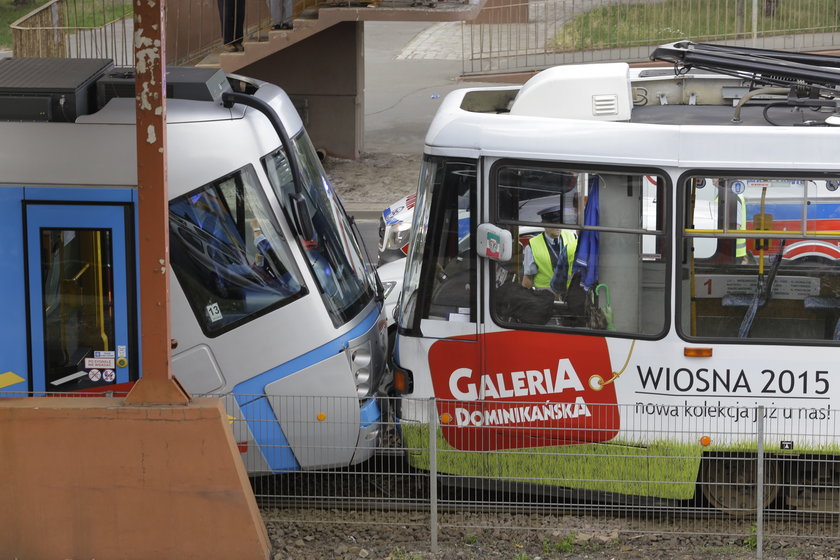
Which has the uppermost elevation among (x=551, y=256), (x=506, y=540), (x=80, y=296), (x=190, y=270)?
(x=551, y=256)

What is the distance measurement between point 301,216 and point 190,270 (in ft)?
2.65

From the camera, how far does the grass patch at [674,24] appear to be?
2161 centimetres

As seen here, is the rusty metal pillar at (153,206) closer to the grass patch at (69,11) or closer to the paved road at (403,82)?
the grass patch at (69,11)

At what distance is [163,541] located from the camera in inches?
267

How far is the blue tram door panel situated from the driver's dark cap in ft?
11.1

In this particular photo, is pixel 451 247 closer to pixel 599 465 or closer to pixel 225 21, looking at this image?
pixel 599 465

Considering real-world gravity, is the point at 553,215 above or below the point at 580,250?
above

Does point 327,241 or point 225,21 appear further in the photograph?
point 225,21

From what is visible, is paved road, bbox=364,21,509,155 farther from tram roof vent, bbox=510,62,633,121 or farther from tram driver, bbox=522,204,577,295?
tram driver, bbox=522,204,577,295

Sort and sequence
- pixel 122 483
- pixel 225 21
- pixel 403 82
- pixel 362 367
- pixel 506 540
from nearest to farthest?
pixel 122 483 → pixel 506 540 → pixel 362 367 → pixel 225 21 → pixel 403 82

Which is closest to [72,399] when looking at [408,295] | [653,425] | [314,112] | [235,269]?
[235,269]

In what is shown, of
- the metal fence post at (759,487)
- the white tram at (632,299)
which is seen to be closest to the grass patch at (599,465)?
the white tram at (632,299)

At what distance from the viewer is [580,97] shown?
7.45m

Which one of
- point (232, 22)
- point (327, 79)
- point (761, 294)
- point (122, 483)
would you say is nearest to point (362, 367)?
point (122, 483)
